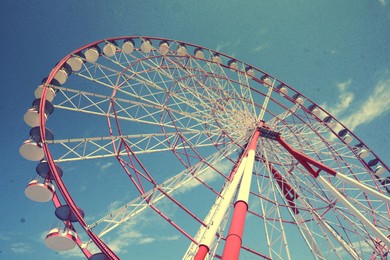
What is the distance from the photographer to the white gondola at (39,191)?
322 inches

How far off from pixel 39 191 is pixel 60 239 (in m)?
1.56

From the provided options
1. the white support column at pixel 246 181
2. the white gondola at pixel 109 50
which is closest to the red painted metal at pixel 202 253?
the white support column at pixel 246 181

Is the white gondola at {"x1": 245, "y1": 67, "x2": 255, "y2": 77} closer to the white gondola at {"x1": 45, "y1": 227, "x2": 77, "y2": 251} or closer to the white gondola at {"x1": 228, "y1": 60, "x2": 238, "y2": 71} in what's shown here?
the white gondola at {"x1": 228, "y1": 60, "x2": 238, "y2": 71}

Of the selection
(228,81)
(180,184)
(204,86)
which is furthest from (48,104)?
(228,81)

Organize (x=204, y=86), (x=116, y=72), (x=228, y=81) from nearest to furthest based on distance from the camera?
(x=116, y=72) < (x=204, y=86) < (x=228, y=81)

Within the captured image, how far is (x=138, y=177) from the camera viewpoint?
9883 millimetres

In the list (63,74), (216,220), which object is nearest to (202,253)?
(216,220)

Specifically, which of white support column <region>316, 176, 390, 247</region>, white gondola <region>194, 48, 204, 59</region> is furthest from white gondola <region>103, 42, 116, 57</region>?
white support column <region>316, 176, 390, 247</region>

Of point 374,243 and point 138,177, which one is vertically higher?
point 138,177

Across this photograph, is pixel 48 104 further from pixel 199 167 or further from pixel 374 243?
pixel 374 243

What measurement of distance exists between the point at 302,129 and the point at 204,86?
194 inches

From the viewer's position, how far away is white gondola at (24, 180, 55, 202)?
322 inches

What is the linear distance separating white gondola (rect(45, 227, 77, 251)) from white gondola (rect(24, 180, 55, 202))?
1.13 m

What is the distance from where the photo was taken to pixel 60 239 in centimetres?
747
